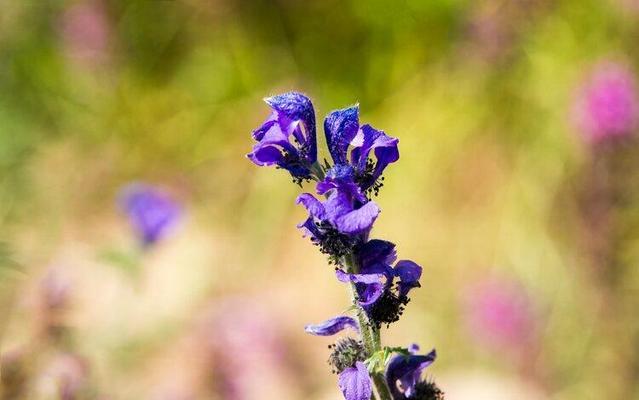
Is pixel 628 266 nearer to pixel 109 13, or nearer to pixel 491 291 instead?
pixel 491 291

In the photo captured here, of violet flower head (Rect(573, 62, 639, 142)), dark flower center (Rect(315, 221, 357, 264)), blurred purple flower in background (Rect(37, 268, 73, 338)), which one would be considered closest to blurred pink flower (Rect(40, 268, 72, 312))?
blurred purple flower in background (Rect(37, 268, 73, 338))

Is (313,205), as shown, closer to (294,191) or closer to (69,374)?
(69,374)

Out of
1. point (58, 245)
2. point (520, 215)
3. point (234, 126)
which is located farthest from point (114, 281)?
point (520, 215)

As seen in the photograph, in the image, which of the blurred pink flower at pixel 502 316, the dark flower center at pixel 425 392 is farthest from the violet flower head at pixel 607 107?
the dark flower center at pixel 425 392

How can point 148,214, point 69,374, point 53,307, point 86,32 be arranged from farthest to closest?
1. point 86,32
2. point 148,214
3. point 53,307
4. point 69,374

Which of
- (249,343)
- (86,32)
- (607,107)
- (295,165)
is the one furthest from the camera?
(86,32)

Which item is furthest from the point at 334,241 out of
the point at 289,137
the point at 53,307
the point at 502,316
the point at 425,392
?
the point at 502,316

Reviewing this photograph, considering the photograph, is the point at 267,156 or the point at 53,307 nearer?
the point at 267,156

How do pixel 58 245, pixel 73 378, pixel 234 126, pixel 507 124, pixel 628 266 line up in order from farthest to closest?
pixel 234 126, pixel 507 124, pixel 58 245, pixel 628 266, pixel 73 378
